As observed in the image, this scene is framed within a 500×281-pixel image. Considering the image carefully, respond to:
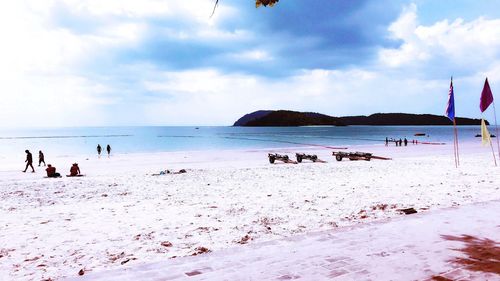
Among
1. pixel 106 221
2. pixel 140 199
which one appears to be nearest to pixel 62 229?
pixel 106 221

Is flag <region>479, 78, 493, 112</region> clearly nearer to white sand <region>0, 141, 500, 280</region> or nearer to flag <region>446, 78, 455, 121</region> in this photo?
flag <region>446, 78, 455, 121</region>

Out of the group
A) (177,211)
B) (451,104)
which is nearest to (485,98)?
(451,104)

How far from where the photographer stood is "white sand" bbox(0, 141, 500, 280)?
588cm

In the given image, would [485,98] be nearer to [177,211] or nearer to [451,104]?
[451,104]

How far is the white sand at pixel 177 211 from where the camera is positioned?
588 cm

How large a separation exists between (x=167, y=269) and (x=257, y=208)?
4.71 meters

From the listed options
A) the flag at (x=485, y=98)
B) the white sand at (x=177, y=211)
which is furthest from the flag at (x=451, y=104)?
the white sand at (x=177, y=211)

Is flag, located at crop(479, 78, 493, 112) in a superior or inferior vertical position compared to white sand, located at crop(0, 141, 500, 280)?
superior

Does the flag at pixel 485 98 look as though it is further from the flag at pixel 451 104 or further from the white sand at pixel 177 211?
the white sand at pixel 177 211

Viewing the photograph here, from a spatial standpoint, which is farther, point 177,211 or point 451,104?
point 451,104

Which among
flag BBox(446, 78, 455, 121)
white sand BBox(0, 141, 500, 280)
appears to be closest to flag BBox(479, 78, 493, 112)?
flag BBox(446, 78, 455, 121)

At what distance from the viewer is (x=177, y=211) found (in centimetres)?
916

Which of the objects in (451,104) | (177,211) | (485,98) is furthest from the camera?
(451,104)

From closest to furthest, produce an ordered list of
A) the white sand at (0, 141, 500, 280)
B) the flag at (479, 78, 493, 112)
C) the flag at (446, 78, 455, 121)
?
the white sand at (0, 141, 500, 280) < the flag at (479, 78, 493, 112) < the flag at (446, 78, 455, 121)
